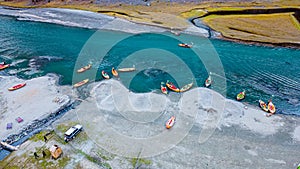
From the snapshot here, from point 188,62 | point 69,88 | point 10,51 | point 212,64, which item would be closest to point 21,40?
point 10,51

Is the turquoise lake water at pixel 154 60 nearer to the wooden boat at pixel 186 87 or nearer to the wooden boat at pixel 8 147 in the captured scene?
the wooden boat at pixel 186 87

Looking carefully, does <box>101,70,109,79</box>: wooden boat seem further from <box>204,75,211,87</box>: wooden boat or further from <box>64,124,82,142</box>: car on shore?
<box>204,75,211,87</box>: wooden boat

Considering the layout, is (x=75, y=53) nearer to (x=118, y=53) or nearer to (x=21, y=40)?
(x=118, y=53)

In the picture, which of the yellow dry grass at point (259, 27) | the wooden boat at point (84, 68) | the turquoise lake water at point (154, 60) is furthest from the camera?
the yellow dry grass at point (259, 27)

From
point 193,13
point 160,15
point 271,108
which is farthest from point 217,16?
point 271,108

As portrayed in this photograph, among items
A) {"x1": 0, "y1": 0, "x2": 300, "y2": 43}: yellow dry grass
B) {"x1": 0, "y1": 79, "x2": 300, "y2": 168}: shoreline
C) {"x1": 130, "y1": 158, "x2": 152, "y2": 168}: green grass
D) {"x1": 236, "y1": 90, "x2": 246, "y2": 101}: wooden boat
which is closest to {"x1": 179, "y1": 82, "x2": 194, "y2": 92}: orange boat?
{"x1": 0, "y1": 79, "x2": 300, "y2": 168}: shoreline

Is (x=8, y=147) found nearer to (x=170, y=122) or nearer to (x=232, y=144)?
(x=170, y=122)

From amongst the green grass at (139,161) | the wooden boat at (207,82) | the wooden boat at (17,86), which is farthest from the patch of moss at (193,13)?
the green grass at (139,161)
